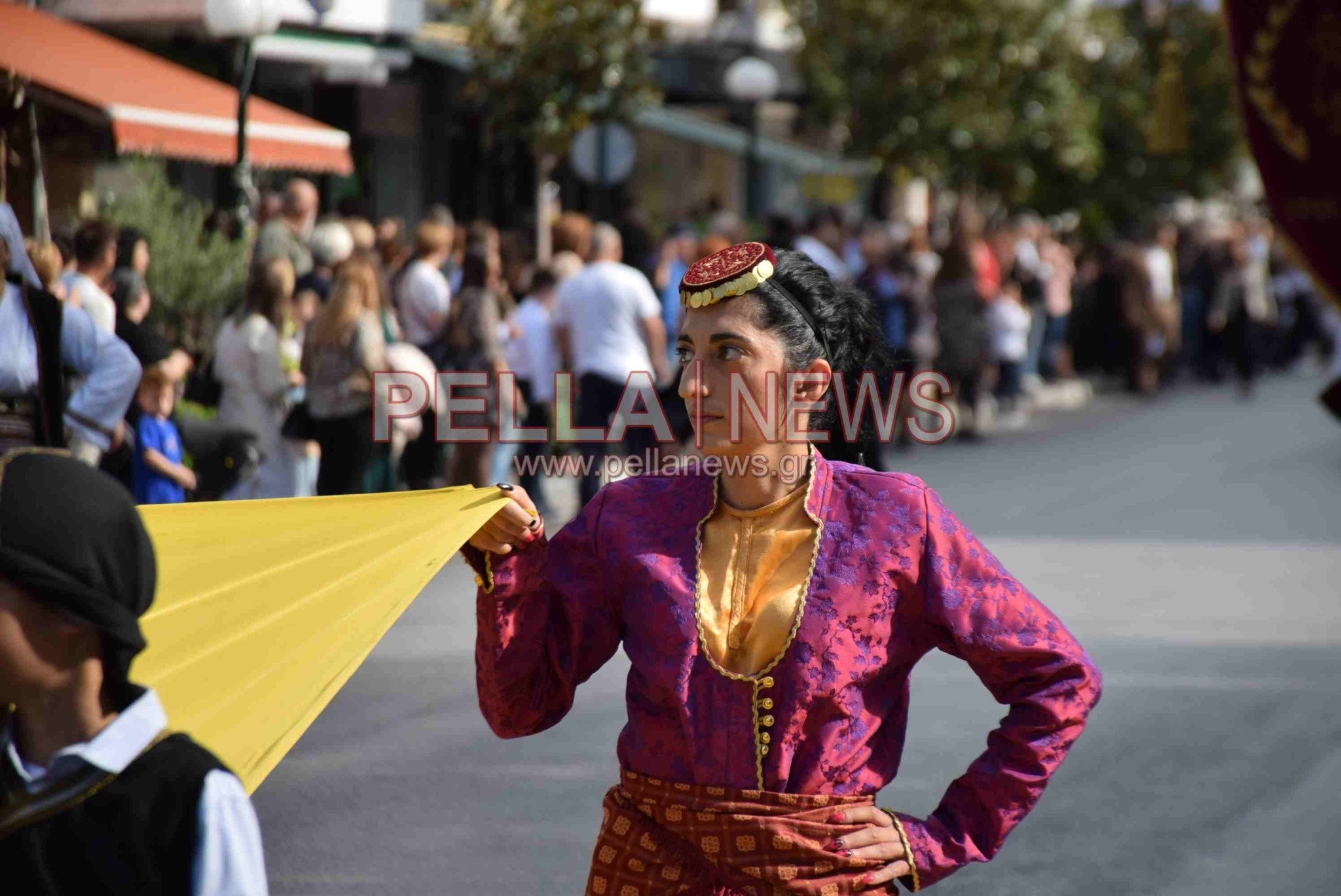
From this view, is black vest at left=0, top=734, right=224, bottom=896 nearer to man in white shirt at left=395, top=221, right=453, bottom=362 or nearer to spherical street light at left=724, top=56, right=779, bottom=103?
man in white shirt at left=395, top=221, right=453, bottom=362

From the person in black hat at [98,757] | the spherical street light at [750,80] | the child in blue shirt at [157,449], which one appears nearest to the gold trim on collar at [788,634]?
the person in black hat at [98,757]

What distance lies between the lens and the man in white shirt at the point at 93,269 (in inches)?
319

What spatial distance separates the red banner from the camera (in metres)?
4.54

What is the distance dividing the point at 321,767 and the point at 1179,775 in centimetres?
292

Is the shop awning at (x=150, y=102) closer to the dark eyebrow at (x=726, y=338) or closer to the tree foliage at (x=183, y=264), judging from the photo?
the tree foliage at (x=183, y=264)

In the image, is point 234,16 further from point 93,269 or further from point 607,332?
point 93,269

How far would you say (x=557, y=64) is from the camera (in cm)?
1797

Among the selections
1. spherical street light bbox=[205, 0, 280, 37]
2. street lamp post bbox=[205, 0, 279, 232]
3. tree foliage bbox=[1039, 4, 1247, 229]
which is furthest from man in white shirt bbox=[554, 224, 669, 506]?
tree foliage bbox=[1039, 4, 1247, 229]

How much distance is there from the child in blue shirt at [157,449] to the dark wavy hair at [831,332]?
572cm

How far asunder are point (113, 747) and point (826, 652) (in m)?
1.18

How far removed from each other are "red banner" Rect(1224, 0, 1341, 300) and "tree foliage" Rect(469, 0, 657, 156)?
44.1ft

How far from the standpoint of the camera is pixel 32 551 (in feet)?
7.14

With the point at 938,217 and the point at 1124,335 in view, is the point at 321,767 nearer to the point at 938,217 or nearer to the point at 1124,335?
Answer: the point at 1124,335

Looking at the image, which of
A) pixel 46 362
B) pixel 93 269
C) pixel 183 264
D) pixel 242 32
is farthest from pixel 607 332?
pixel 46 362
